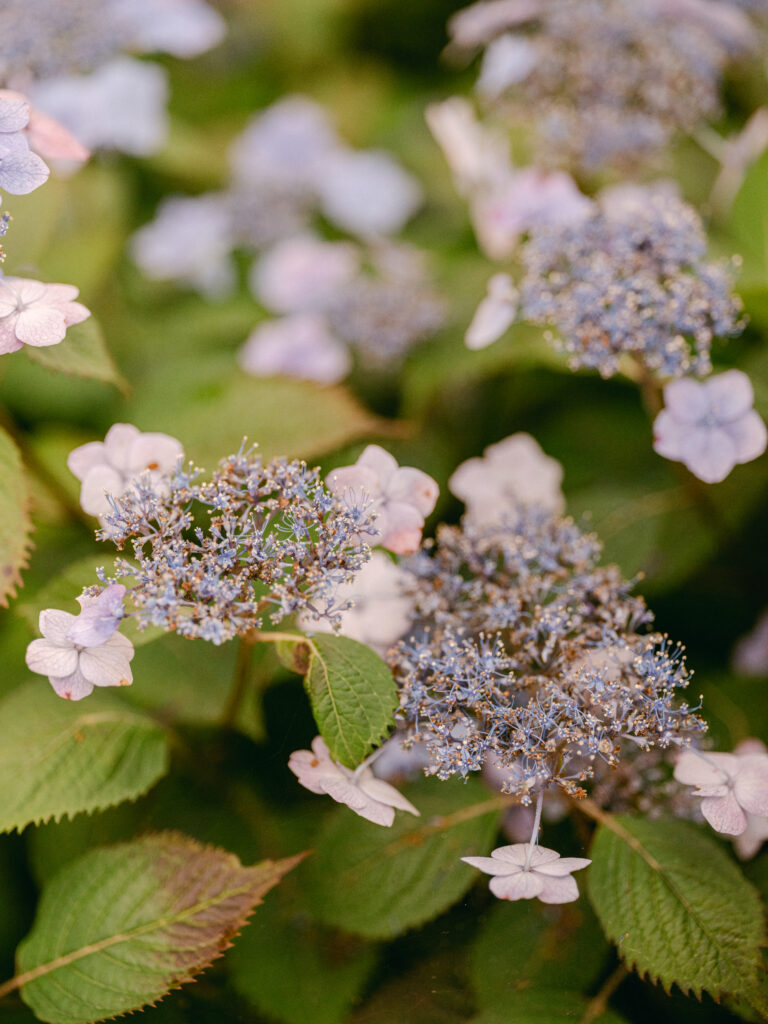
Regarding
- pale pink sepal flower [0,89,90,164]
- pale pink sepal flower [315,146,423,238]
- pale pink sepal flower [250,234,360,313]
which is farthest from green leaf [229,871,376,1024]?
pale pink sepal flower [315,146,423,238]

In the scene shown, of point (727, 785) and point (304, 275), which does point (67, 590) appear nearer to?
point (727, 785)

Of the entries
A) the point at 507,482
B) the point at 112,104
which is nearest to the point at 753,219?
the point at 507,482

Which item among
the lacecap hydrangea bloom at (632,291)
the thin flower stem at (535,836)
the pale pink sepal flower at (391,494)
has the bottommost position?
→ the thin flower stem at (535,836)

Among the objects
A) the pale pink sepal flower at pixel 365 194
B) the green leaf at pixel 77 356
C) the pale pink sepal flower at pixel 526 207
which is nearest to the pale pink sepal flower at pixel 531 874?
the green leaf at pixel 77 356

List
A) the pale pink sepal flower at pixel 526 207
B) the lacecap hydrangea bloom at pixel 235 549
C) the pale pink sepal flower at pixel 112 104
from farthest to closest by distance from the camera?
the pale pink sepal flower at pixel 112 104 < the pale pink sepal flower at pixel 526 207 < the lacecap hydrangea bloom at pixel 235 549

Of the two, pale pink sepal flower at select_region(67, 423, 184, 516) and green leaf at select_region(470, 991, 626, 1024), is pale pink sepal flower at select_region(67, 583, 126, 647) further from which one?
green leaf at select_region(470, 991, 626, 1024)

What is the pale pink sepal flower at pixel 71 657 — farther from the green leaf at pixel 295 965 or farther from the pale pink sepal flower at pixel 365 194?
the pale pink sepal flower at pixel 365 194

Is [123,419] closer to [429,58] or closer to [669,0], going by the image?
[669,0]
